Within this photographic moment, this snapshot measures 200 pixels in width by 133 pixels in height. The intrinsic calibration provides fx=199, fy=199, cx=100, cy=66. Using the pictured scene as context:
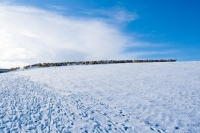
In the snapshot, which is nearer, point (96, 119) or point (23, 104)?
point (96, 119)

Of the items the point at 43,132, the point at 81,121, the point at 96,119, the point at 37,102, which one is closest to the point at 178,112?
the point at 96,119

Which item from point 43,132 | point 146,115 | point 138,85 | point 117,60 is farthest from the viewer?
point 117,60

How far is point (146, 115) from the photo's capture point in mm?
12367

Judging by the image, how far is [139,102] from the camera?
48.8ft

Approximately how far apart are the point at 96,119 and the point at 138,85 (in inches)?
390

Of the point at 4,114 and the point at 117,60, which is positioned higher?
the point at 117,60

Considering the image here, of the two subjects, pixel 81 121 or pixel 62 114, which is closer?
pixel 81 121

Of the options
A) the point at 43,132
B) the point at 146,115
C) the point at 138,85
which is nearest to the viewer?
the point at 43,132

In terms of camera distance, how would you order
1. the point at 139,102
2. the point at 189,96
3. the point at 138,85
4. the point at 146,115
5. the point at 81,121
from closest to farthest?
the point at 81,121
the point at 146,115
the point at 139,102
the point at 189,96
the point at 138,85

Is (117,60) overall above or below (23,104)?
above

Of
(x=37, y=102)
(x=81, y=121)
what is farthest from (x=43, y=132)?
(x=37, y=102)

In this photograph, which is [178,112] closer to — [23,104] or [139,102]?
[139,102]

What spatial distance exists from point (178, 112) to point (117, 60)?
33.1 m

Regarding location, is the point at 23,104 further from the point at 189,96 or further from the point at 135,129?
the point at 189,96
